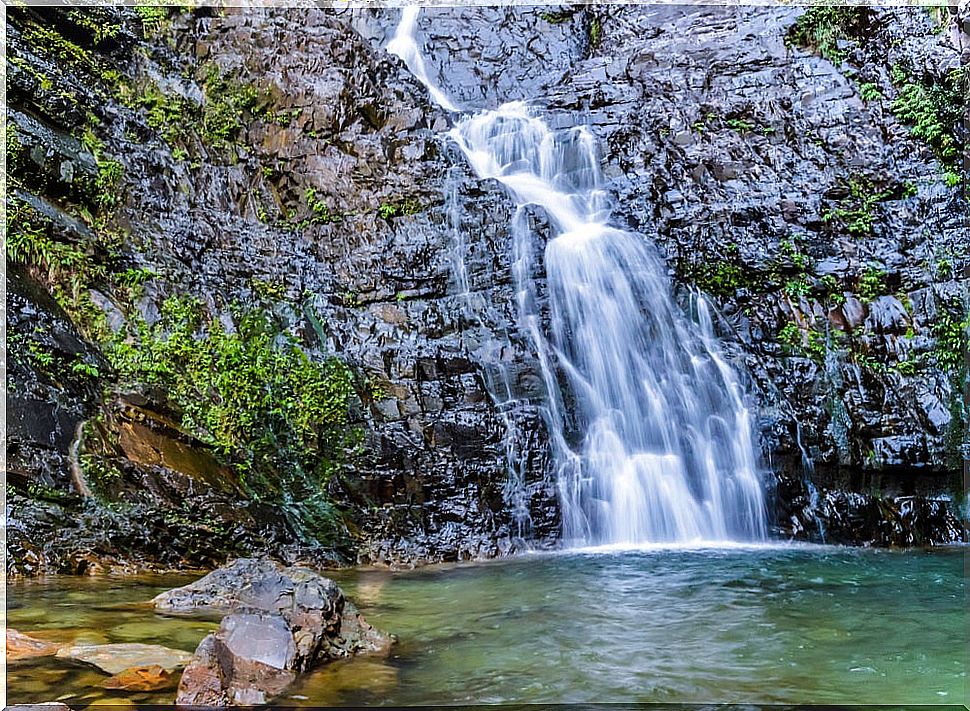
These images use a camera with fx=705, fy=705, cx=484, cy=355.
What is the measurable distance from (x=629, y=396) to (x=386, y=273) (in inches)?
118

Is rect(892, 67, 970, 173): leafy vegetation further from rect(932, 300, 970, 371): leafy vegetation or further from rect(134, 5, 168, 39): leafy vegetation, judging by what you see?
rect(134, 5, 168, 39): leafy vegetation

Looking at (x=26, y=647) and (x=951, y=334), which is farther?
(x=951, y=334)

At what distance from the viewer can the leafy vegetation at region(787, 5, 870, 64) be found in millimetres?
9500

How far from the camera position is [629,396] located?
7.41 meters

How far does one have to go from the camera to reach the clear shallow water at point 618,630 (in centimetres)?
290

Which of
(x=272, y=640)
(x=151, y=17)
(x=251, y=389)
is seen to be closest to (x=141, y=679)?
(x=272, y=640)

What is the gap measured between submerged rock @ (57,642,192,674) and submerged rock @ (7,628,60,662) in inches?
2.3

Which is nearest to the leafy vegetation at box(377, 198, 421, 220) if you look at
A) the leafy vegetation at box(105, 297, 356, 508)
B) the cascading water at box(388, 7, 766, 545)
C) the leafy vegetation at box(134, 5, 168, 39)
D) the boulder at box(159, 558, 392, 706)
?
the cascading water at box(388, 7, 766, 545)

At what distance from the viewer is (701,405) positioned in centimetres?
738

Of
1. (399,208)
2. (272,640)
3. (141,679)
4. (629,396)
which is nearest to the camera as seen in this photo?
(141,679)

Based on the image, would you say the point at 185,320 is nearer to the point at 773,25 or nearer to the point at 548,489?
the point at 548,489

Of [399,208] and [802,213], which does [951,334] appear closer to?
[802,213]

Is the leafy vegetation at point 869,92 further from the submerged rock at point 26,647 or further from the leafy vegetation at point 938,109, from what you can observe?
the submerged rock at point 26,647

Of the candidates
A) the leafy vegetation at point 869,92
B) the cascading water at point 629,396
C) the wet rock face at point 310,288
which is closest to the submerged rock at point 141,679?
the wet rock face at point 310,288
